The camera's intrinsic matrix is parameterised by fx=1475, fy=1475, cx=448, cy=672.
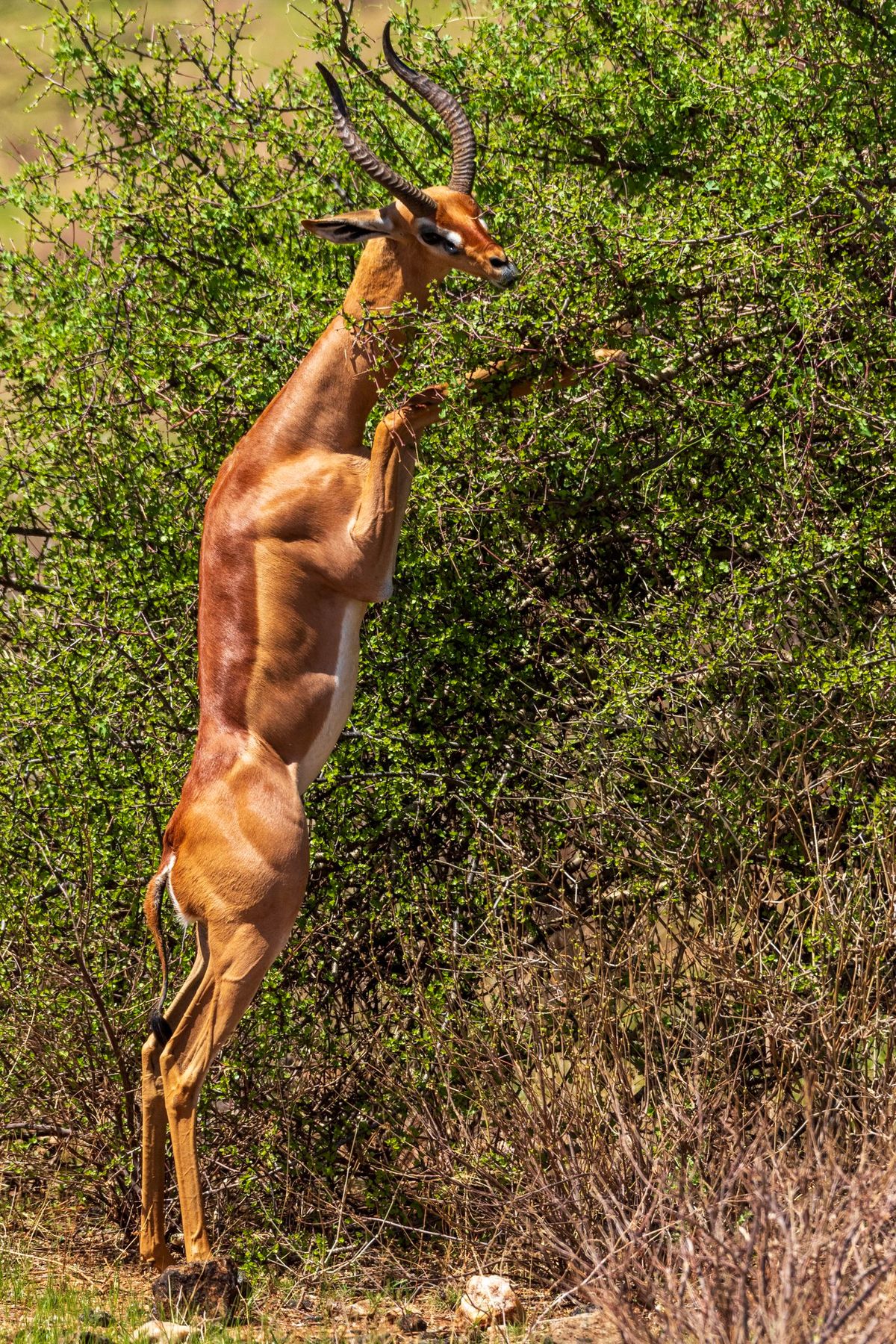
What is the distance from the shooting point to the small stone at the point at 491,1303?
5.15 metres

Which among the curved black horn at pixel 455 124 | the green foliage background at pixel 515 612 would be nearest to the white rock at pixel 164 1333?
the green foliage background at pixel 515 612

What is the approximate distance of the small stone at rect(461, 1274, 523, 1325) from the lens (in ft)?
16.9

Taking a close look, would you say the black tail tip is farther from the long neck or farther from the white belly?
the long neck

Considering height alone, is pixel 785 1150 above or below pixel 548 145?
below

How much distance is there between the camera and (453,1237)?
Result: 19.0ft

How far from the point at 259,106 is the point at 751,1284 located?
661cm

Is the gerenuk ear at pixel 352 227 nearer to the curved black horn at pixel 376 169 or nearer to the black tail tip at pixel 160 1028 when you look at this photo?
the curved black horn at pixel 376 169

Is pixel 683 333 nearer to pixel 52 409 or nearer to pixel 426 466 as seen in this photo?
pixel 426 466

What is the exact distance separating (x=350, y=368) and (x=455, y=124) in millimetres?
1157

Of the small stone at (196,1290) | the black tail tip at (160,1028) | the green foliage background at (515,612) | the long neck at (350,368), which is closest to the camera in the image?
the small stone at (196,1290)

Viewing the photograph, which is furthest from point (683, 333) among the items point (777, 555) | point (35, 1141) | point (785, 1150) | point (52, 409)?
point (35, 1141)

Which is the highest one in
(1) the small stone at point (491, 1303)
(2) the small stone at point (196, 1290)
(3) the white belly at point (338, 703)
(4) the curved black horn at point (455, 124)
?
(4) the curved black horn at point (455, 124)

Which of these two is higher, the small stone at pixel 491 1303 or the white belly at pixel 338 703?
the white belly at pixel 338 703

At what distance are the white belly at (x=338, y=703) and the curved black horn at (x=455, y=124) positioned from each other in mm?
1864
